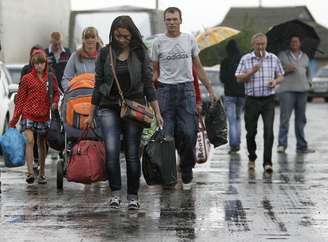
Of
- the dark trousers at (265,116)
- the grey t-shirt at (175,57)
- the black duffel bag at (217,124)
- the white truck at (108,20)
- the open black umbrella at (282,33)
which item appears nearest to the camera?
the grey t-shirt at (175,57)

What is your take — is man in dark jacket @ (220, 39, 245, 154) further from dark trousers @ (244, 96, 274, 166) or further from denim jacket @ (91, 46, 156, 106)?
denim jacket @ (91, 46, 156, 106)

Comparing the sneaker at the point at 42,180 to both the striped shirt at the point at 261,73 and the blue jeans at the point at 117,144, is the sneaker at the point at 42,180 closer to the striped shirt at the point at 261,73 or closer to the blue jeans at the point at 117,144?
the blue jeans at the point at 117,144

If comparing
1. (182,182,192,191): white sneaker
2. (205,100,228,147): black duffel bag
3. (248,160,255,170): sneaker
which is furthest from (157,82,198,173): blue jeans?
(248,160,255,170): sneaker

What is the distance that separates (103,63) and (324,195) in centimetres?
291

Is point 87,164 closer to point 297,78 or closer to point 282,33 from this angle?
point 282,33

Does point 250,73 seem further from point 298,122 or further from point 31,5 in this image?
point 31,5

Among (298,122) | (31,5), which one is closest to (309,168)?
(298,122)

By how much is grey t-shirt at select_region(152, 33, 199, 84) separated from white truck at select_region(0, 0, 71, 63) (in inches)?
388

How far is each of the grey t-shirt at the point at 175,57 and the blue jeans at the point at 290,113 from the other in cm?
526

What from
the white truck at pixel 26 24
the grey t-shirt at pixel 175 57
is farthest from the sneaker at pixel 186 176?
the white truck at pixel 26 24

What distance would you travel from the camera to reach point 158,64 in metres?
11.1

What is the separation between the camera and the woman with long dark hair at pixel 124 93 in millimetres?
9398

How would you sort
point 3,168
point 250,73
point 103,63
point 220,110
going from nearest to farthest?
point 103,63 → point 220,110 → point 250,73 → point 3,168

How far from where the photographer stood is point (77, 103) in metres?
10.6
